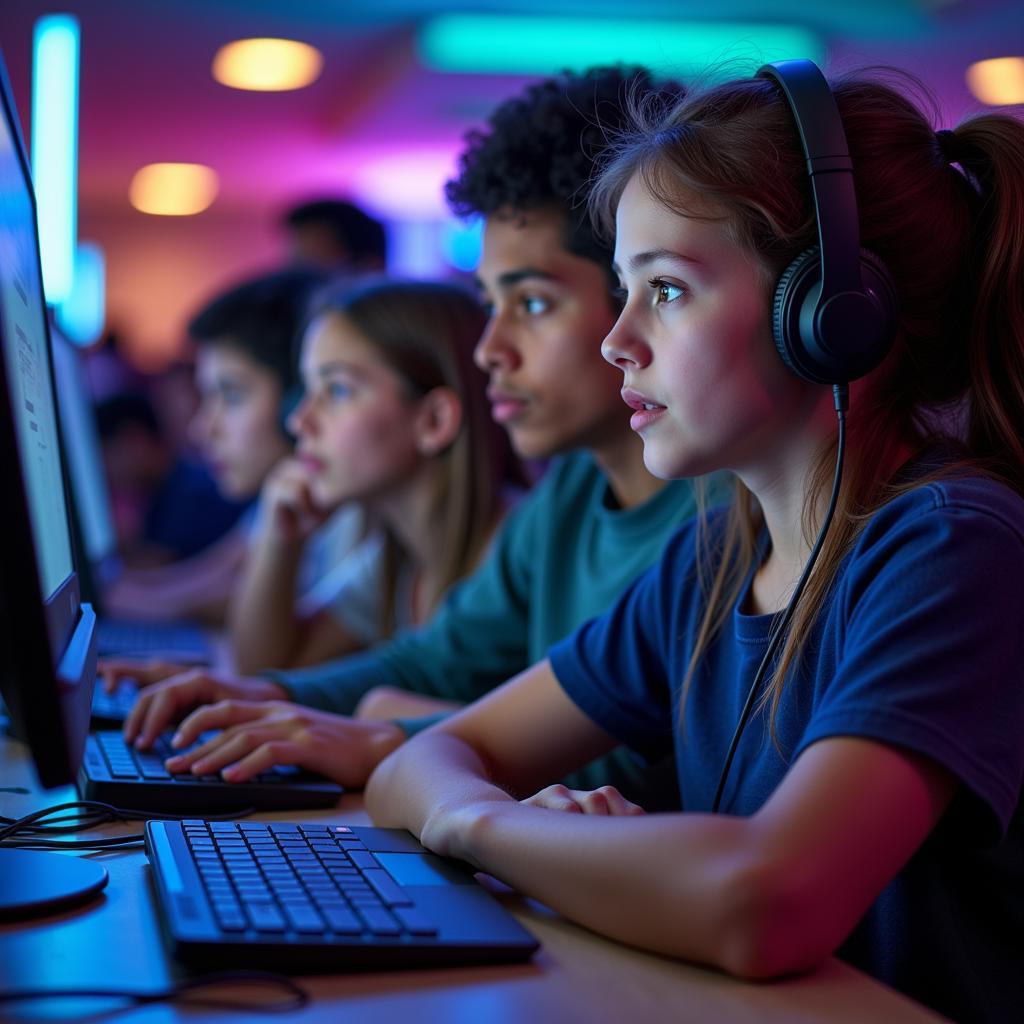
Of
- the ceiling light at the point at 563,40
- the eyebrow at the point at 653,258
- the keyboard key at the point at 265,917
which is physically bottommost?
the keyboard key at the point at 265,917

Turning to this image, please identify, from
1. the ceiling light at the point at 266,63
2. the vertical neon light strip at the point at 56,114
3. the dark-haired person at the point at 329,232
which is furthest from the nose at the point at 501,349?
the ceiling light at the point at 266,63

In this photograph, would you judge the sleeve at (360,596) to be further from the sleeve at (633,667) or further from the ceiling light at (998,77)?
the ceiling light at (998,77)

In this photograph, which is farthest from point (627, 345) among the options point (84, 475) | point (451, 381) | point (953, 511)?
point (84, 475)

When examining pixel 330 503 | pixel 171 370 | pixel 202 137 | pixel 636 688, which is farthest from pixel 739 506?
pixel 202 137

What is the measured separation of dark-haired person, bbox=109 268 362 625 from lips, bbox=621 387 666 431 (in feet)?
5.73

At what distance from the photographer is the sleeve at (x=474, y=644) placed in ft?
5.23

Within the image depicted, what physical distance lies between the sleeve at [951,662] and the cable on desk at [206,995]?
0.32m

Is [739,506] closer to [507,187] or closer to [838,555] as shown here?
[838,555]

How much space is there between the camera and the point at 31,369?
87 cm

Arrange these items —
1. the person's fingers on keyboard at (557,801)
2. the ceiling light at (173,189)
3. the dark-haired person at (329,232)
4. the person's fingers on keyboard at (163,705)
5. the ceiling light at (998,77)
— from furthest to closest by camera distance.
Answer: the ceiling light at (173,189)
the ceiling light at (998,77)
the dark-haired person at (329,232)
the person's fingers on keyboard at (163,705)
the person's fingers on keyboard at (557,801)

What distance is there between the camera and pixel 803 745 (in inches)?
28.6

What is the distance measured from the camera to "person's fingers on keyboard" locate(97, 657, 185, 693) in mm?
1465

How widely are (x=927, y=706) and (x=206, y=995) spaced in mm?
406

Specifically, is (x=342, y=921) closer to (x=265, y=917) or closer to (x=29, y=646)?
(x=265, y=917)
